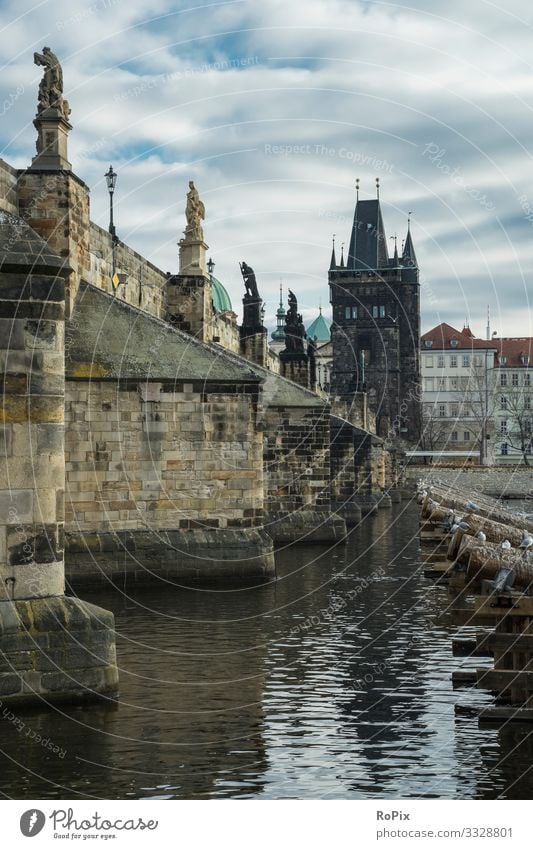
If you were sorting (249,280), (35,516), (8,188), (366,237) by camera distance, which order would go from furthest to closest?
(366,237) < (249,280) < (8,188) < (35,516)

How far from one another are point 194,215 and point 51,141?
1118cm

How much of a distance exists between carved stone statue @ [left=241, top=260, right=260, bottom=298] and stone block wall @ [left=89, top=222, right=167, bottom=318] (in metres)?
8.03

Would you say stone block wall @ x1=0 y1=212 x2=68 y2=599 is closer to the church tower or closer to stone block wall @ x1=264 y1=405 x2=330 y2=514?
stone block wall @ x1=264 y1=405 x2=330 y2=514

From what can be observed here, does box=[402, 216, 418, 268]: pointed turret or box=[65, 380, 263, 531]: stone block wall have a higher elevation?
box=[402, 216, 418, 268]: pointed turret

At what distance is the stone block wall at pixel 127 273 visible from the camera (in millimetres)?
31891

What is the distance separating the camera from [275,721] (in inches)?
520

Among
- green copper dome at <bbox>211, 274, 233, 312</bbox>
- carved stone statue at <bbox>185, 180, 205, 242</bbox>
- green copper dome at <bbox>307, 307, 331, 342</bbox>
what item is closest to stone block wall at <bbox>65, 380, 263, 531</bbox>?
carved stone statue at <bbox>185, 180, 205, 242</bbox>

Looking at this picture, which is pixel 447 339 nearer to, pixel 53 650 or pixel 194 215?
pixel 194 215

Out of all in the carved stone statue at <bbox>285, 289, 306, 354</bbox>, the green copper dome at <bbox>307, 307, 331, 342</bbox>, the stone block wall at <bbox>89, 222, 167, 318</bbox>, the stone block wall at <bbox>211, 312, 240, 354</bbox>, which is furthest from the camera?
the green copper dome at <bbox>307, 307, 331, 342</bbox>

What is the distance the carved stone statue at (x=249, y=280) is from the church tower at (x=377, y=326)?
76139 millimetres

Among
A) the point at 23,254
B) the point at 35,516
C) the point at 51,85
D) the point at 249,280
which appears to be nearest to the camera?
the point at 35,516

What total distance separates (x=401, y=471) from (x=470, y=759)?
79636mm

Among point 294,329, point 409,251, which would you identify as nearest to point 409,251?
point 409,251

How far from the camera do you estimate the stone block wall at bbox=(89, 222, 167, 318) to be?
31891 millimetres
